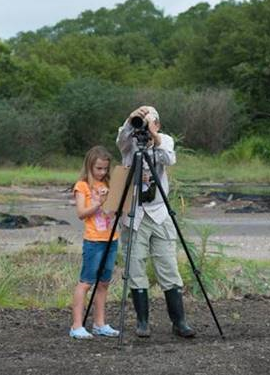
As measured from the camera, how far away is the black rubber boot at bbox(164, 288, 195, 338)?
7.08 m

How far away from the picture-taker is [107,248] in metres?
7.01

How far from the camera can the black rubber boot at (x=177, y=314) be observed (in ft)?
23.2

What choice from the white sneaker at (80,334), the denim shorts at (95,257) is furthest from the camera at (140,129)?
the white sneaker at (80,334)

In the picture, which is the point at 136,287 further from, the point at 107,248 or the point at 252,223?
the point at 252,223

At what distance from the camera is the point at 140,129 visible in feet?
22.7

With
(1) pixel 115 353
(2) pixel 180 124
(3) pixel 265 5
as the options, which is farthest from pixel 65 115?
(1) pixel 115 353

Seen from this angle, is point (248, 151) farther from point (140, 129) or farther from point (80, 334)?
point (80, 334)

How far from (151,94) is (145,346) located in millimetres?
43968

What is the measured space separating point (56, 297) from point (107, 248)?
82.7 inches

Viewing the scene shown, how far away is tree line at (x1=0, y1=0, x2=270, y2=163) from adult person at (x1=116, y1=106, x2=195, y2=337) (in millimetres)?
37890

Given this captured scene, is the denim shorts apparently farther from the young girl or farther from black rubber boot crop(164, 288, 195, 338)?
black rubber boot crop(164, 288, 195, 338)

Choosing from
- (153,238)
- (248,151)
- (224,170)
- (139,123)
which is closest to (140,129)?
(139,123)

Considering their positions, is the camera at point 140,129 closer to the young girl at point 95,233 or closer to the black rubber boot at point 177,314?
the young girl at point 95,233

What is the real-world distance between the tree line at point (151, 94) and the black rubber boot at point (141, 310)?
38.0 meters
